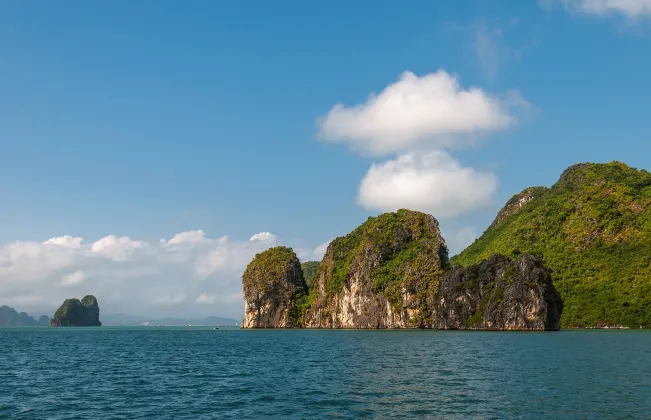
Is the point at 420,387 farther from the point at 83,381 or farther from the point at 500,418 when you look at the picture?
the point at 83,381

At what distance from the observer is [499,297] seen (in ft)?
518

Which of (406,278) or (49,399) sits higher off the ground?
(406,278)

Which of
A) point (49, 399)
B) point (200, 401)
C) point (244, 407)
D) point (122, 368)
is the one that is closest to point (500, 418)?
point (244, 407)

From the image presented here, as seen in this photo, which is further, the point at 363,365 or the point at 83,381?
the point at 363,365

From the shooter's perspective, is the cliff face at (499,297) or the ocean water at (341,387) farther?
the cliff face at (499,297)

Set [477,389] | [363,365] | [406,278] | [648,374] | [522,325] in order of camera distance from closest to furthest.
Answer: [477,389] → [648,374] → [363,365] → [522,325] → [406,278]

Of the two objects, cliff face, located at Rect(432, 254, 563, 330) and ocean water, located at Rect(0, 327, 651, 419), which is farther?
cliff face, located at Rect(432, 254, 563, 330)

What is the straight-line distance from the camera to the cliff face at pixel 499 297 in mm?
149875

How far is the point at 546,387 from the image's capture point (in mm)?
42062

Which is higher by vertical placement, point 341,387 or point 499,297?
point 499,297

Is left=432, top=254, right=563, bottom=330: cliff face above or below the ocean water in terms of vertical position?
above

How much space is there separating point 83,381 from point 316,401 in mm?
25385

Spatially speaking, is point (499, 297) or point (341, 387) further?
point (499, 297)

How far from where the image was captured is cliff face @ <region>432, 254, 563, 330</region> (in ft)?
492
